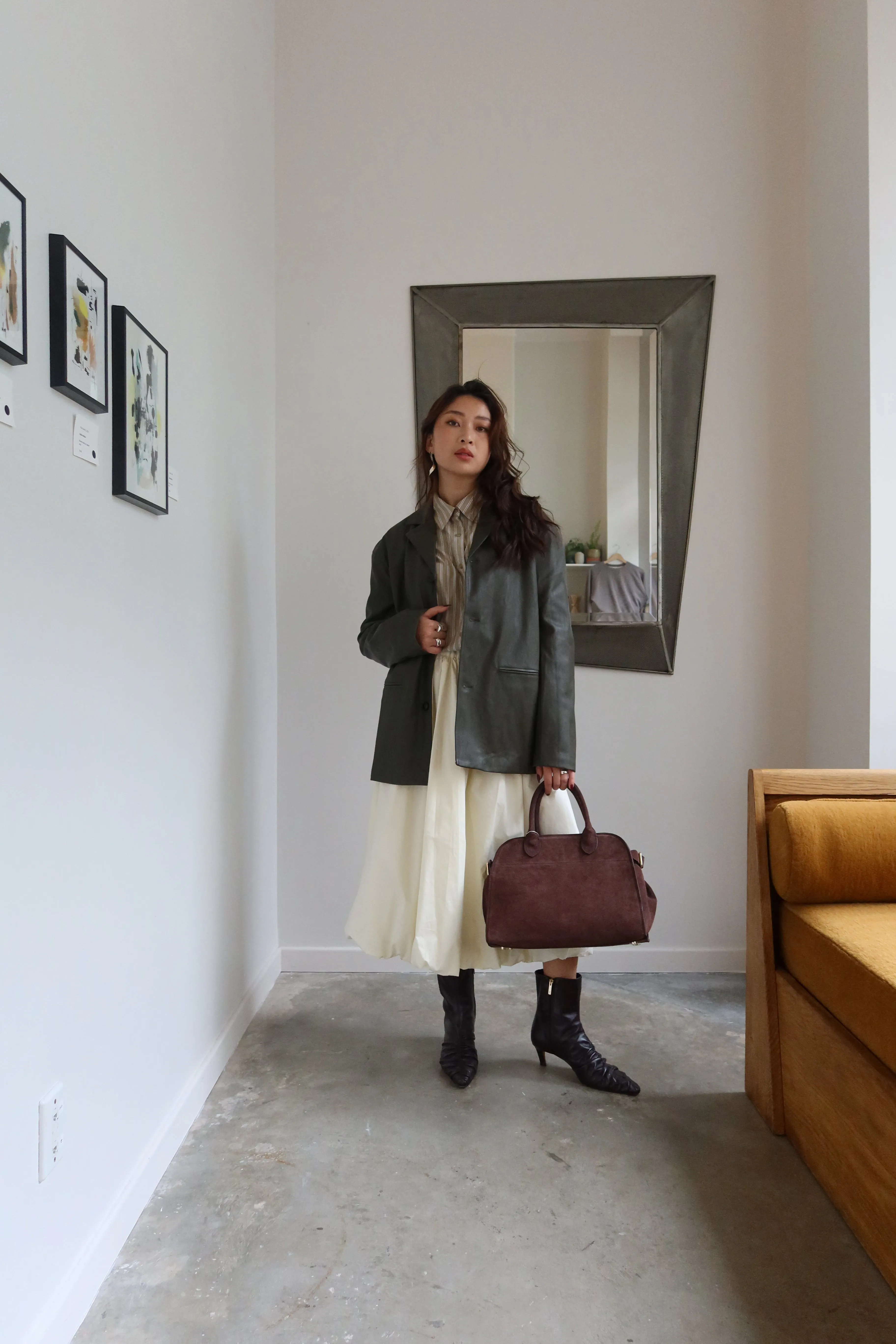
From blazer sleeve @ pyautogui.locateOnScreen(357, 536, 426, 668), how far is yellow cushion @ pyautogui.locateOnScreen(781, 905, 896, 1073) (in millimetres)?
985

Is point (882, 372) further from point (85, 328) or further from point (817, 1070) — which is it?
point (85, 328)

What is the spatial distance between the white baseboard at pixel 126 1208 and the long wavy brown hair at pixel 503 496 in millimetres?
1306

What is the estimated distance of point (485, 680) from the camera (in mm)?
1999

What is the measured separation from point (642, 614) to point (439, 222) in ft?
4.56

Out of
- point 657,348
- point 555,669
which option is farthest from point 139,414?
point 657,348

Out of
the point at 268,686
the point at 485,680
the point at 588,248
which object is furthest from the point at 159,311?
the point at 588,248

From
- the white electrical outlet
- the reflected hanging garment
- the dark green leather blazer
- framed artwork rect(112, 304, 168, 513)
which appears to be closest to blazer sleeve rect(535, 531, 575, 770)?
the dark green leather blazer

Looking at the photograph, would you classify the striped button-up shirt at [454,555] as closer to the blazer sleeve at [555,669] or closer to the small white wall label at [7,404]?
the blazer sleeve at [555,669]

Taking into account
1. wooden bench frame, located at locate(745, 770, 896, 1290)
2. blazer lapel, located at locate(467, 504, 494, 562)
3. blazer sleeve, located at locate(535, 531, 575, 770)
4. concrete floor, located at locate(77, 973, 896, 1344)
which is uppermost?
blazer lapel, located at locate(467, 504, 494, 562)

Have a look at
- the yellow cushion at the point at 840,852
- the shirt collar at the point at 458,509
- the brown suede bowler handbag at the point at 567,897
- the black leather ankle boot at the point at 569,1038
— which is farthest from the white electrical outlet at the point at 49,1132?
the shirt collar at the point at 458,509

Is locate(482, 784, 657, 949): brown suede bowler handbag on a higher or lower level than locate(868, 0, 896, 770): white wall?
lower

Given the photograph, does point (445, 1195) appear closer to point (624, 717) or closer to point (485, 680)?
point (485, 680)

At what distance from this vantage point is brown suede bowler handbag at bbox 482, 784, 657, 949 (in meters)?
1.82

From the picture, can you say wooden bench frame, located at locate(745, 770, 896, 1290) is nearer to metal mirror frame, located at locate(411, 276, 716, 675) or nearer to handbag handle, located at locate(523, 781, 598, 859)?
handbag handle, located at locate(523, 781, 598, 859)
